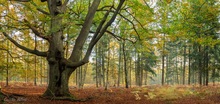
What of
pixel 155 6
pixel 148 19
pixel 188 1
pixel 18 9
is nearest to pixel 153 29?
pixel 148 19

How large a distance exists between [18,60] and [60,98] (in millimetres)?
4953

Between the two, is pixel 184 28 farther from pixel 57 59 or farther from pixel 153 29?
pixel 57 59

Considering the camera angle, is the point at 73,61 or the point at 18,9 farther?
the point at 18,9

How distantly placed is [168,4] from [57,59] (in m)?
7.25

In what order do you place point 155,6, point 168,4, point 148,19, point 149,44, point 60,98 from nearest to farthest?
point 60,98, point 168,4, point 155,6, point 148,19, point 149,44

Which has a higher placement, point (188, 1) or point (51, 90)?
point (188, 1)

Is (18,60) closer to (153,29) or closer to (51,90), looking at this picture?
(51,90)

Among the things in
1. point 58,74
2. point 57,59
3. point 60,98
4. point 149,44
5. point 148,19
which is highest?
point 148,19

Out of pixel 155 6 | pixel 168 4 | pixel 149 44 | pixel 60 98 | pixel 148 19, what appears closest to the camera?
pixel 60 98

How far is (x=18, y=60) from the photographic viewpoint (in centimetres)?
1510

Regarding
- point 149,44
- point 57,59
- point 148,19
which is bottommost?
point 57,59

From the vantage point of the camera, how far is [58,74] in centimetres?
1289

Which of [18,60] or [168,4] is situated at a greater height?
[168,4]

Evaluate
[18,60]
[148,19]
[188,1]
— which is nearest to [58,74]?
[18,60]
